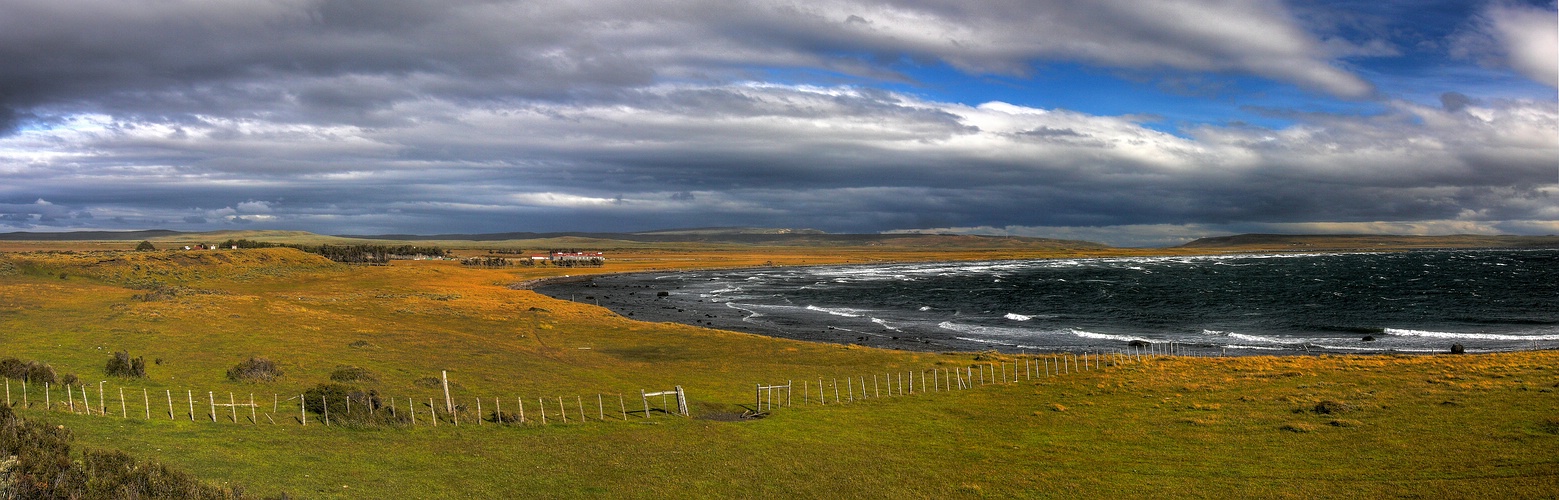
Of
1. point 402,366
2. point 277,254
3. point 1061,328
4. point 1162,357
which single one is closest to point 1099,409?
point 1162,357

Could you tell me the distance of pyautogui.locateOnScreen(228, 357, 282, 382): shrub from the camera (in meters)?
40.2

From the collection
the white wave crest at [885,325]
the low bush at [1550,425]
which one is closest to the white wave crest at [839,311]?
the white wave crest at [885,325]

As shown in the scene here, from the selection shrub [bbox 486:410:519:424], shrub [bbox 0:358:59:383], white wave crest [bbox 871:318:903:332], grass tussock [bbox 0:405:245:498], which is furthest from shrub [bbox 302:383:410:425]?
white wave crest [bbox 871:318:903:332]

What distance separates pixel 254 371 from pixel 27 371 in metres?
8.09

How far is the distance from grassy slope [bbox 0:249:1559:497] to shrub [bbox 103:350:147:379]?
0.79m

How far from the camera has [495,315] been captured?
82.6 metres

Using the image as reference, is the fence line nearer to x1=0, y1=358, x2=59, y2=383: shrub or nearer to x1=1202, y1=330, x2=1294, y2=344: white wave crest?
x1=0, y1=358, x2=59, y2=383: shrub

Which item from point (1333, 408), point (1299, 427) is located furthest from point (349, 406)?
point (1333, 408)

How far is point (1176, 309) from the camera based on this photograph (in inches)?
4218

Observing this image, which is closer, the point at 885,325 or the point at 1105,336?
the point at 1105,336

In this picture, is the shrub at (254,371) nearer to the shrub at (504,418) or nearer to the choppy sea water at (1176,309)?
the shrub at (504,418)

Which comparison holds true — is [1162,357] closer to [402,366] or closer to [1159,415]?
[1159,415]

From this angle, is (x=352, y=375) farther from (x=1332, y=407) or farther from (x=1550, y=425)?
(x=1550, y=425)

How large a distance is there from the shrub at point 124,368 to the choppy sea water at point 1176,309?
5159 centimetres
